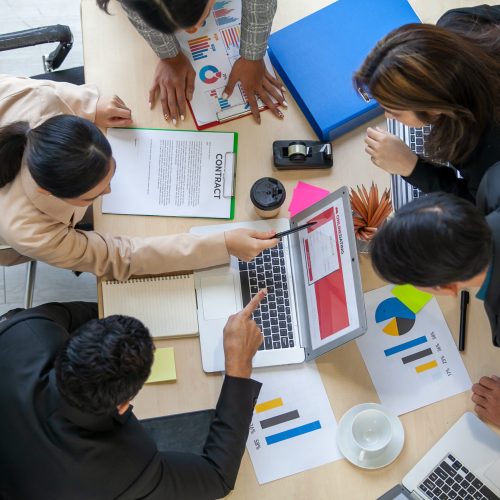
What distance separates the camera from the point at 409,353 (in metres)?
1.33

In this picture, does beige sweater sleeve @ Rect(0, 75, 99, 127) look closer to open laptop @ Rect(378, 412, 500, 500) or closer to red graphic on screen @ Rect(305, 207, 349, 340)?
red graphic on screen @ Rect(305, 207, 349, 340)

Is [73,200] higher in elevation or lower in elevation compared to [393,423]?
higher

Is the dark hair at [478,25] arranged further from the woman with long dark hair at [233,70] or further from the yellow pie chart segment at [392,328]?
the yellow pie chart segment at [392,328]

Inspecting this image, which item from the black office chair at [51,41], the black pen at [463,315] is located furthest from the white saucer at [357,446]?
the black office chair at [51,41]

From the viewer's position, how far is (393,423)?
50.4 inches

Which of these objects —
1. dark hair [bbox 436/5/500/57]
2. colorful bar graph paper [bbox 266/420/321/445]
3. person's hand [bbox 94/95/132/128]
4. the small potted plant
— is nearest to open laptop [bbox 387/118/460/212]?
the small potted plant

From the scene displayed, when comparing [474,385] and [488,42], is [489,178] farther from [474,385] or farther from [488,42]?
[474,385]

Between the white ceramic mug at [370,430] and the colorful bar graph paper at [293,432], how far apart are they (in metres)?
0.08

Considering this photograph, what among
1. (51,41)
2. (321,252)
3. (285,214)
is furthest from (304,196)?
(51,41)

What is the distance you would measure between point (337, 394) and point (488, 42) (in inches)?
32.1

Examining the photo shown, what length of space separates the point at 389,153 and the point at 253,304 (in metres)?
0.47

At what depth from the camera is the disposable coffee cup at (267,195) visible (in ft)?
4.52

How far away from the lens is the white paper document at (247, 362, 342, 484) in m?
1.26

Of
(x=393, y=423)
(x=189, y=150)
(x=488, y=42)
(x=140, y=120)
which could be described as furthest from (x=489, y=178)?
(x=140, y=120)
